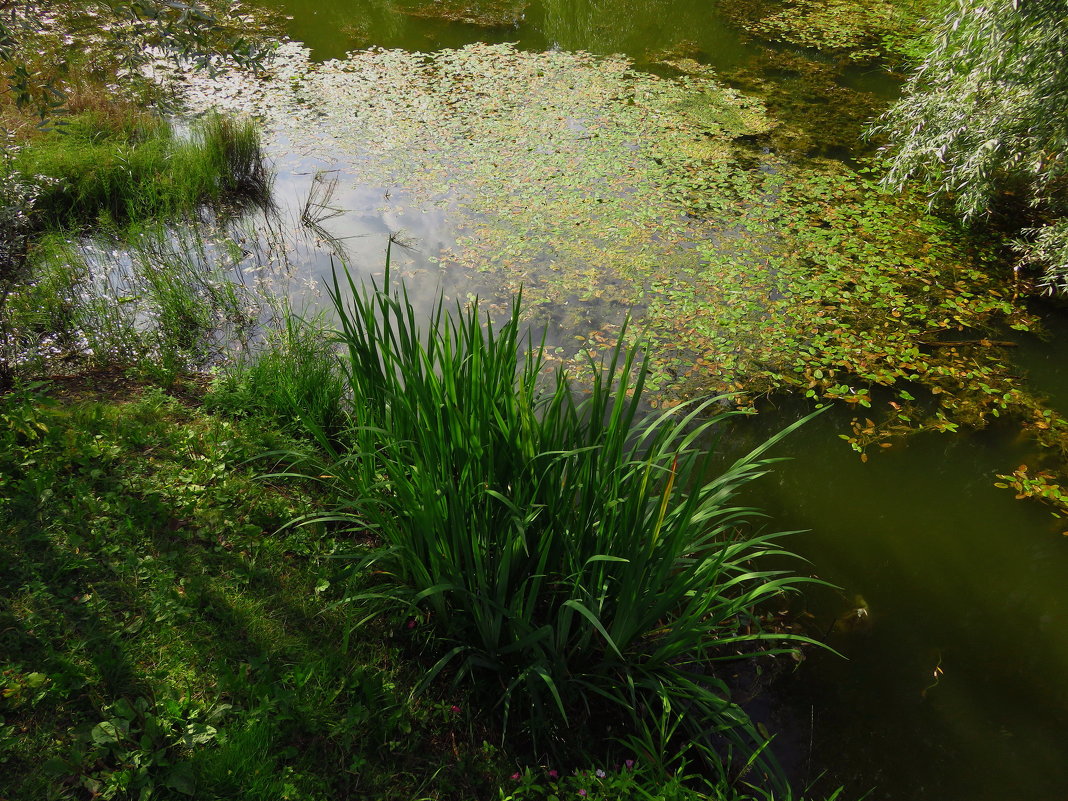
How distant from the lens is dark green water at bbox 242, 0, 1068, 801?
1.86 metres

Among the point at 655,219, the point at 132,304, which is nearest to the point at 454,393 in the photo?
the point at 132,304

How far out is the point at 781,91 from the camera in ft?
18.6

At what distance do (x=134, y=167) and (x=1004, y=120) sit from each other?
4.91 metres

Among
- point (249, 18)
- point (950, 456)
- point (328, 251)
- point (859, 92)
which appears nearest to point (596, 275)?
point (328, 251)

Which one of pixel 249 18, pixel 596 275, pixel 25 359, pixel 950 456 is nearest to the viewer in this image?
pixel 25 359

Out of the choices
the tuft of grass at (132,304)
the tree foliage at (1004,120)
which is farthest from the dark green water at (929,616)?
the tuft of grass at (132,304)

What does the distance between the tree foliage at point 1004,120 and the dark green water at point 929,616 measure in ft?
2.75

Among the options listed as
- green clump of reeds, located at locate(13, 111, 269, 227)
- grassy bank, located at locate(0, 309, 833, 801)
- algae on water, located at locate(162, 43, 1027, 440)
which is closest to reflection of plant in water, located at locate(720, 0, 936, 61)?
algae on water, located at locate(162, 43, 1027, 440)

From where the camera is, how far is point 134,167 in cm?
397

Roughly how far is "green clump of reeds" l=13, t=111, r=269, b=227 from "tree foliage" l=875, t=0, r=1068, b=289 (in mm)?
4122

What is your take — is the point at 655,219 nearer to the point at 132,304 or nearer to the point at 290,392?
the point at 290,392

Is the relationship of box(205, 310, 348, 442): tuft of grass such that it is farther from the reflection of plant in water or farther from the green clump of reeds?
the reflection of plant in water

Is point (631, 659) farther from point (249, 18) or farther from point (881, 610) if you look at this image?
point (249, 18)

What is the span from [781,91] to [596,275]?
10.9 feet
